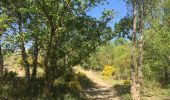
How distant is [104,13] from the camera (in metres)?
22.7

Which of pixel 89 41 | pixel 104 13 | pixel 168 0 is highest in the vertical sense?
pixel 168 0

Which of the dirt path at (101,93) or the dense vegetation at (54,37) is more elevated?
the dense vegetation at (54,37)

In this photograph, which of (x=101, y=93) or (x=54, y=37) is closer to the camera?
(x=54, y=37)

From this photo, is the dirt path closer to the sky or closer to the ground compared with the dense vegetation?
closer to the ground

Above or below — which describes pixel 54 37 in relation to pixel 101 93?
above

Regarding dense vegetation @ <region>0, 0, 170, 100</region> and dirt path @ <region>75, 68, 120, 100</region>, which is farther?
dirt path @ <region>75, 68, 120, 100</region>

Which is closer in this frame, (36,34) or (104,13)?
(36,34)

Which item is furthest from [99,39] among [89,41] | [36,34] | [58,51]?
[36,34]

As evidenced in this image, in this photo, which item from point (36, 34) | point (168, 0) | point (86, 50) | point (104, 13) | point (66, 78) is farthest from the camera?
point (168, 0)

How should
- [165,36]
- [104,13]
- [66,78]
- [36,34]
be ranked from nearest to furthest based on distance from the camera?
[36,34] → [104,13] → [66,78] → [165,36]

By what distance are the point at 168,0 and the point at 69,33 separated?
19044mm

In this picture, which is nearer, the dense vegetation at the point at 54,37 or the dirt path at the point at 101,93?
the dense vegetation at the point at 54,37

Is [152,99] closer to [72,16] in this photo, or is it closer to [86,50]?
[86,50]

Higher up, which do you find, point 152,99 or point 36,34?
point 36,34
